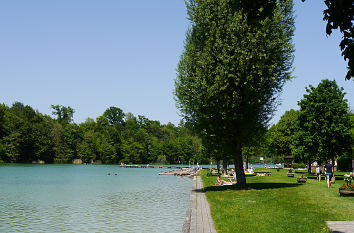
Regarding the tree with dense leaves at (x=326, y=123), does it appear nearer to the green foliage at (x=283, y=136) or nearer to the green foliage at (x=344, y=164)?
the green foliage at (x=344, y=164)

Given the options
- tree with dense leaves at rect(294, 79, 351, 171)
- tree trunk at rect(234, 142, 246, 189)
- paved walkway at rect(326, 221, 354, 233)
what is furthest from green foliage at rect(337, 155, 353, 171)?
paved walkway at rect(326, 221, 354, 233)

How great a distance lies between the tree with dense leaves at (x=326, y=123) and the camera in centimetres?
4525

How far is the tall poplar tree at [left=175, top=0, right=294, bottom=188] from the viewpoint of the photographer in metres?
27.8

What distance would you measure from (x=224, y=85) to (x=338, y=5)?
734 inches

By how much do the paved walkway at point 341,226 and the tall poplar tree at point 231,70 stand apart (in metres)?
14.1

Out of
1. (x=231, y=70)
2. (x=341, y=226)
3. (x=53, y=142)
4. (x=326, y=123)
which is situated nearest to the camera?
(x=341, y=226)

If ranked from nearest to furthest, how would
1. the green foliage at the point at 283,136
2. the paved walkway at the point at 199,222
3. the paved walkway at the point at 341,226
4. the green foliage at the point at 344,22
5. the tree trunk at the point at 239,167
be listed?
the green foliage at the point at 344,22 < the paved walkway at the point at 341,226 < the paved walkway at the point at 199,222 < the tree trunk at the point at 239,167 < the green foliage at the point at 283,136

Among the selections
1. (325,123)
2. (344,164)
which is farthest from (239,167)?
(344,164)

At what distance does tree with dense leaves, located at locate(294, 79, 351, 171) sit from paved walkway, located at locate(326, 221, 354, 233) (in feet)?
107

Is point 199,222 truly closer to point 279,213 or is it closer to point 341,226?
point 279,213

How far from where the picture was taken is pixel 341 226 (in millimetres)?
13562

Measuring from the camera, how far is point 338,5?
8.91 m

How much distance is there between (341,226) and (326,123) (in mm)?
34414

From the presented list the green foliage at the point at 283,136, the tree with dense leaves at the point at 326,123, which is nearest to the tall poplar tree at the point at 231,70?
the tree with dense leaves at the point at 326,123
